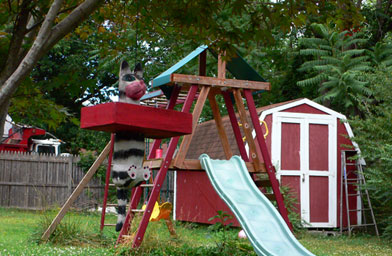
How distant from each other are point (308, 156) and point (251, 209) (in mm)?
5643

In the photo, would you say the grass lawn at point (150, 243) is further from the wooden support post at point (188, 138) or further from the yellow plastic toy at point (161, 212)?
the wooden support post at point (188, 138)

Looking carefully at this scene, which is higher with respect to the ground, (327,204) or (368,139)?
(368,139)

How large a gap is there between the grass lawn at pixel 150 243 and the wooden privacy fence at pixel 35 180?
5.61 m

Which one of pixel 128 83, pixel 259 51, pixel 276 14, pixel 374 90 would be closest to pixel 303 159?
pixel 374 90

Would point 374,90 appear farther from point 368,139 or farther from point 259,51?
point 259,51

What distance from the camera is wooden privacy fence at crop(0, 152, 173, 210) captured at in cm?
1772

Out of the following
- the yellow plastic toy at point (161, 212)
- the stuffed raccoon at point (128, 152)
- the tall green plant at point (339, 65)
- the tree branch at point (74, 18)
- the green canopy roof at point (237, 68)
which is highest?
the tall green plant at point (339, 65)

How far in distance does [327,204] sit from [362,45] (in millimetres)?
6072

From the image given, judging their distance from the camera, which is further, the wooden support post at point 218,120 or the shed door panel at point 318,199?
the shed door panel at point 318,199

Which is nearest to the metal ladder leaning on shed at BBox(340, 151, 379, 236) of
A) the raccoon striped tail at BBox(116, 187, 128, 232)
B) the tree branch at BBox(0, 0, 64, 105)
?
the raccoon striped tail at BBox(116, 187, 128, 232)

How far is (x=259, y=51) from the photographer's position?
1584 centimetres

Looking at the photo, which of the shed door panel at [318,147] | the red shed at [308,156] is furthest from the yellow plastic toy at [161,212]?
the shed door panel at [318,147]

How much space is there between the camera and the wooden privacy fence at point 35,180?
17.7 metres

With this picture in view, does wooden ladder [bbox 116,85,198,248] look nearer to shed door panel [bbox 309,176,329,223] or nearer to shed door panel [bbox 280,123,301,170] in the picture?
shed door panel [bbox 280,123,301,170]
